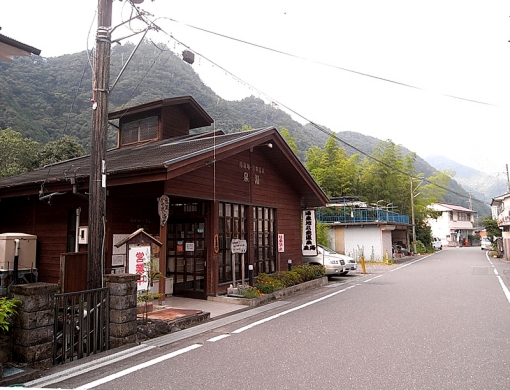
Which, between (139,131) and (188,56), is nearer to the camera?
(188,56)

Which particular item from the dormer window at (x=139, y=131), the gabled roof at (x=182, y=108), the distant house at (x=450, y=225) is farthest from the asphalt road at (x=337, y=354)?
the distant house at (x=450, y=225)

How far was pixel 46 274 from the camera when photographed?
1026 cm

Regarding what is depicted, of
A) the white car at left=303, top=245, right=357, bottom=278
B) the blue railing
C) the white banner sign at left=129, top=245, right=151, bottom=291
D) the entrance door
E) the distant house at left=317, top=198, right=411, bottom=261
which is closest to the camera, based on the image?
the white banner sign at left=129, top=245, right=151, bottom=291

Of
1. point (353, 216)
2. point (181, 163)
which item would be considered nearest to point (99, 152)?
point (181, 163)

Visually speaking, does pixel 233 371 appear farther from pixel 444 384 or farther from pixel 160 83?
pixel 160 83

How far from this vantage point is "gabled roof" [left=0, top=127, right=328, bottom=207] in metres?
7.81

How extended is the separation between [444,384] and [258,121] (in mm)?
35532

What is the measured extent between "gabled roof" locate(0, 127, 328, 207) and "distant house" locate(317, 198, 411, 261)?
11425mm

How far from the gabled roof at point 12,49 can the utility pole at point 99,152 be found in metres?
1.00

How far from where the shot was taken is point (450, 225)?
200 ft

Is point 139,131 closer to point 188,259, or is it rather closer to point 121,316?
point 188,259

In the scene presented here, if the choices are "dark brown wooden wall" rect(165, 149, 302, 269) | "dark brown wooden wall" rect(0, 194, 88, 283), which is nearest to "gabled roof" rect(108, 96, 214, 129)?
"dark brown wooden wall" rect(165, 149, 302, 269)

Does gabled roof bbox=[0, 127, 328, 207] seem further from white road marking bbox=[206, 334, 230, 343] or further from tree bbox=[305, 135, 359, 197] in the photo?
tree bbox=[305, 135, 359, 197]

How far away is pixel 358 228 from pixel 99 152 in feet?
73.3
